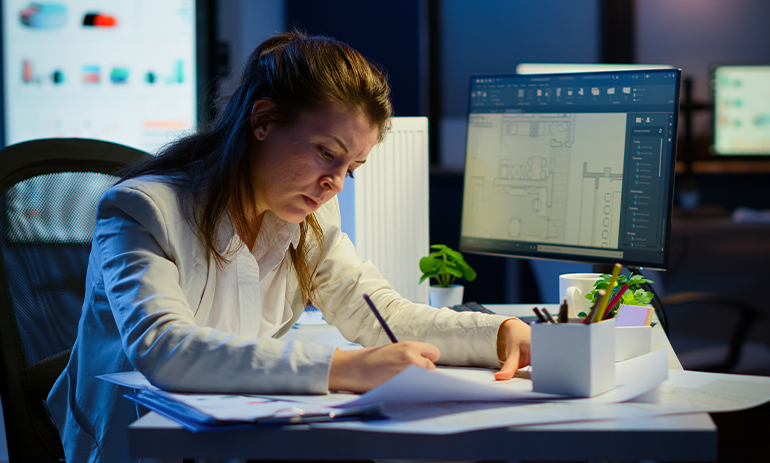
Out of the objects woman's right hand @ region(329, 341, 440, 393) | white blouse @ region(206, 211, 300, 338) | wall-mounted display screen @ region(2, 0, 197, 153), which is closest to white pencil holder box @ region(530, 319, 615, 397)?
woman's right hand @ region(329, 341, 440, 393)

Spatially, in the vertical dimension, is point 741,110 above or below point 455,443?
above

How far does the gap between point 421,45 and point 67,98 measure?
134cm

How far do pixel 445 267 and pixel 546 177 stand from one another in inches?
9.4

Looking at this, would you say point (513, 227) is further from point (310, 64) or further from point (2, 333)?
point (2, 333)

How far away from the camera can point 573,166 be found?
1.09m

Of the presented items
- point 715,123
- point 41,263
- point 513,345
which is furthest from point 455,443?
point 715,123

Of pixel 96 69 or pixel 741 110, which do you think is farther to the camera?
pixel 741 110

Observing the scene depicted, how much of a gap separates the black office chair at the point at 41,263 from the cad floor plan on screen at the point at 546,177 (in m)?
0.63

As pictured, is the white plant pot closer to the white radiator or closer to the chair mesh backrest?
the white radiator

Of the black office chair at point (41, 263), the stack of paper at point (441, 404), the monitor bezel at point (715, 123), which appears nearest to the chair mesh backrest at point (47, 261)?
the black office chair at point (41, 263)

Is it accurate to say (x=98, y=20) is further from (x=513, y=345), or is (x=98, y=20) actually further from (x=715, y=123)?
(x=715, y=123)

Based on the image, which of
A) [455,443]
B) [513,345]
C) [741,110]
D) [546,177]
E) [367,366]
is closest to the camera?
[455,443]

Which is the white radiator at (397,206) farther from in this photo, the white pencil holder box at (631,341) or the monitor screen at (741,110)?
the monitor screen at (741,110)

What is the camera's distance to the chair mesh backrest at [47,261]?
95cm
